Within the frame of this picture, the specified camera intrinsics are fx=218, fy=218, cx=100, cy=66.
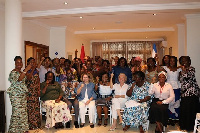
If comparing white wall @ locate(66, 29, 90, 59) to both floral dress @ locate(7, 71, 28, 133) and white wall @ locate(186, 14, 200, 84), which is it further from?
floral dress @ locate(7, 71, 28, 133)

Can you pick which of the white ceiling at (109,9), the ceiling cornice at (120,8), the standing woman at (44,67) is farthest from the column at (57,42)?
the standing woman at (44,67)

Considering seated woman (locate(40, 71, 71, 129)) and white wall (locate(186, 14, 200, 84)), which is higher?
white wall (locate(186, 14, 200, 84))

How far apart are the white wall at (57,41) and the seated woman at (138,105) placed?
484cm

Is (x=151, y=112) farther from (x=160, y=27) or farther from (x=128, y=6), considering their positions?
(x=160, y=27)

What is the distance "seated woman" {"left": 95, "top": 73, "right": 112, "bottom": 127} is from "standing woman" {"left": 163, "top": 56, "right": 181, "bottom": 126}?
1.44m

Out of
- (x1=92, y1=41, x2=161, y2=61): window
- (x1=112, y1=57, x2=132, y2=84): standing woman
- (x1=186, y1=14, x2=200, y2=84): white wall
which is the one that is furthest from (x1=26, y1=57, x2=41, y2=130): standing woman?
(x1=92, y1=41, x2=161, y2=61): window

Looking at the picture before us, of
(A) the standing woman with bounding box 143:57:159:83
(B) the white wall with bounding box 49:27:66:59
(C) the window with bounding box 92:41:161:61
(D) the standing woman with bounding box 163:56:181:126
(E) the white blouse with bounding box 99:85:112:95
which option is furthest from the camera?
(C) the window with bounding box 92:41:161:61

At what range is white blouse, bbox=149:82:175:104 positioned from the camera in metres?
4.61

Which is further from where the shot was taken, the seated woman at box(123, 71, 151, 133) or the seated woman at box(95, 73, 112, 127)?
the seated woman at box(95, 73, 112, 127)

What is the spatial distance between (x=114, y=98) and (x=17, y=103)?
2120 mm

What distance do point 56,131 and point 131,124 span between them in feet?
5.46

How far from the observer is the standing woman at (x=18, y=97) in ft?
13.8

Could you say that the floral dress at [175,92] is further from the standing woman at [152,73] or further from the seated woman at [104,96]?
the seated woman at [104,96]

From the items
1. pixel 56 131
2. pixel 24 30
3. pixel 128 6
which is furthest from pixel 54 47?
pixel 56 131
